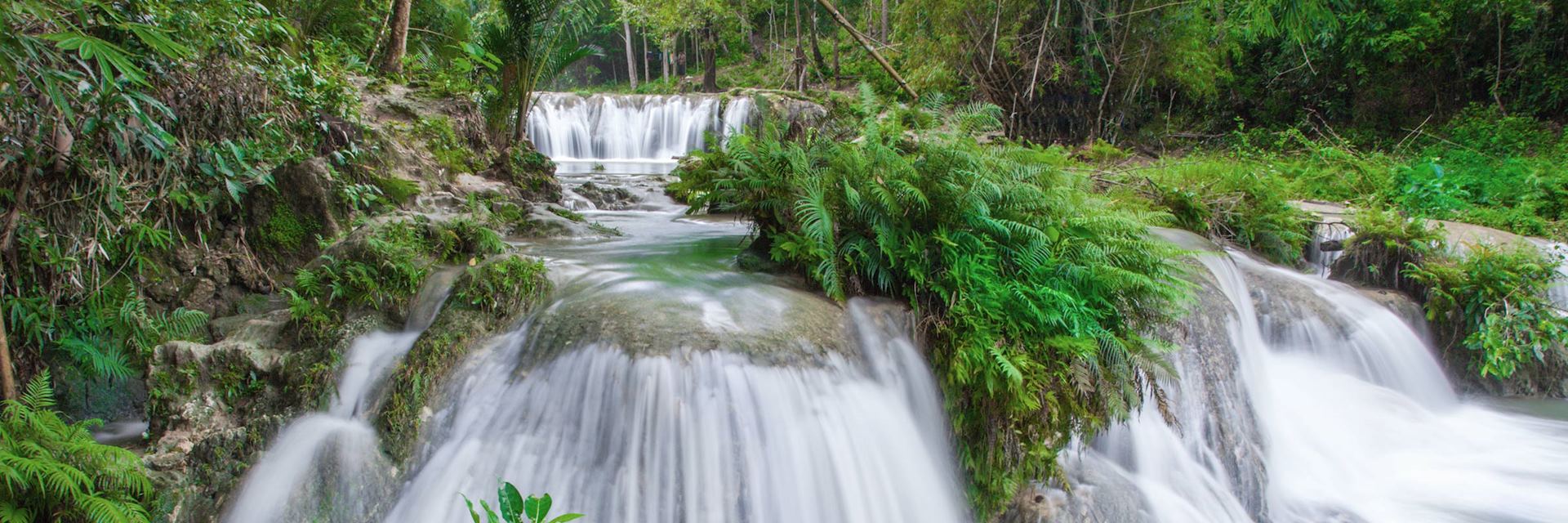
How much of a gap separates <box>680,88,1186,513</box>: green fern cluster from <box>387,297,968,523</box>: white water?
49 cm

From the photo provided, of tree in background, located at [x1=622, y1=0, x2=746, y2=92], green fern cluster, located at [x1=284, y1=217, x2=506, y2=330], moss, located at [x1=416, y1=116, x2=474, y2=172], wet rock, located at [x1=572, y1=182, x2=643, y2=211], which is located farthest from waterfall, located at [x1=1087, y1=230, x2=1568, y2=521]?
tree in background, located at [x1=622, y1=0, x2=746, y2=92]

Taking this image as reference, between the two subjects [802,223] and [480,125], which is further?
[480,125]

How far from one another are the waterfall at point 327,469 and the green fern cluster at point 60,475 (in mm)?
407

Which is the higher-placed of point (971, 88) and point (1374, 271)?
point (971, 88)

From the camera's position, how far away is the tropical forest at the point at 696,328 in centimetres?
359

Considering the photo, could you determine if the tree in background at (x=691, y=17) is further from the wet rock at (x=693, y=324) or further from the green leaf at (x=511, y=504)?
the green leaf at (x=511, y=504)

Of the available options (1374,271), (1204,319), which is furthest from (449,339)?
(1374,271)

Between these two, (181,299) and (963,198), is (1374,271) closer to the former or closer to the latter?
(963,198)

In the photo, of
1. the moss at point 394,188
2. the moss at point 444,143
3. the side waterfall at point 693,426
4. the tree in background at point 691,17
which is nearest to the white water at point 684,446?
the side waterfall at point 693,426

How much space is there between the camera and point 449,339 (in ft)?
13.2

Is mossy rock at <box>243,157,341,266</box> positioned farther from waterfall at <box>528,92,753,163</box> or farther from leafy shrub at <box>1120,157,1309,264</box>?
waterfall at <box>528,92,753,163</box>

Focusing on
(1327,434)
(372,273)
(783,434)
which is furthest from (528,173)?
(1327,434)

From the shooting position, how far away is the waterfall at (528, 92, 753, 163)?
1712 centimetres

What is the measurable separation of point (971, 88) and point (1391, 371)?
870 centimetres
